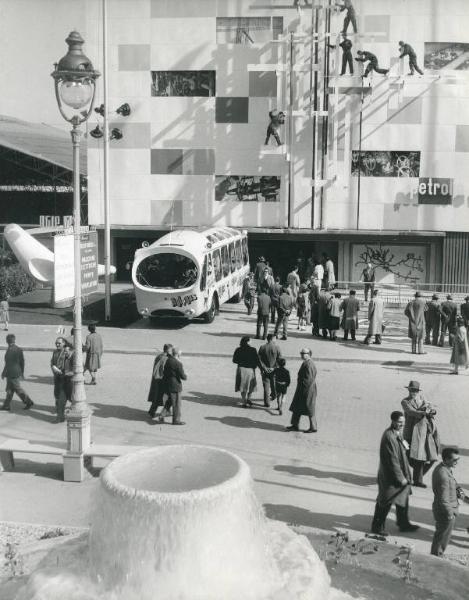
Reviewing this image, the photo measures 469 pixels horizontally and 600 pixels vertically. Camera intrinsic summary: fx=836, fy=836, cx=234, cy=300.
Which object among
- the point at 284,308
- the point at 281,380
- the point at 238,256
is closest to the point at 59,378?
the point at 281,380

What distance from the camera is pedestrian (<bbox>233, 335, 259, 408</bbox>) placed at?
48.5 ft

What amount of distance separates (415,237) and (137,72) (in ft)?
42.3

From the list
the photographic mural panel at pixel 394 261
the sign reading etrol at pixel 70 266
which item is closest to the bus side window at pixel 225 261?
the photographic mural panel at pixel 394 261

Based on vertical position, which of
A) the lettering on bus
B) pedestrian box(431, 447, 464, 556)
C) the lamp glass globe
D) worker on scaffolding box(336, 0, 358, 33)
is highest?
worker on scaffolding box(336, 0, 358, 33)

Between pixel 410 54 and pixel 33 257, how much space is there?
1609 centimetres

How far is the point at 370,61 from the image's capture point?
3192cm

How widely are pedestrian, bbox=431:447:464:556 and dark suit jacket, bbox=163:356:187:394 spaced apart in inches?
229

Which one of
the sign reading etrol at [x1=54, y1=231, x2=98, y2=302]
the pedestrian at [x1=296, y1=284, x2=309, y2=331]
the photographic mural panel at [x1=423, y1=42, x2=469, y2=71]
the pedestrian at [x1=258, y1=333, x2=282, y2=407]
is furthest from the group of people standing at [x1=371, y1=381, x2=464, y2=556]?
the photographic mural panel at [x1=423, y1=42, x2=469, y2=71]

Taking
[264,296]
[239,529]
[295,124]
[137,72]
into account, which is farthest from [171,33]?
[239,529]

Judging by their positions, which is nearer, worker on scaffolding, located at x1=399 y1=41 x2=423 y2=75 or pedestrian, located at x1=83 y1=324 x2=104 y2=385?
pedestrian, located at x1=83 y1=324 x2=104 y2=385

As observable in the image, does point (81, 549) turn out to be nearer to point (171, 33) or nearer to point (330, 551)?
point (330, 551)

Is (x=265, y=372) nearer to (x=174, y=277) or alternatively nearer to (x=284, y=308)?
(x=284, y=308)

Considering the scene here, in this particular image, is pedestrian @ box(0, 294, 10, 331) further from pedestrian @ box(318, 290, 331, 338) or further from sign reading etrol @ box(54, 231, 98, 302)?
sign reading etrol @ box(54, 231, 98, 302)

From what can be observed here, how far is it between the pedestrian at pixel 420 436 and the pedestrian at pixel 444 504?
2.11 meters
